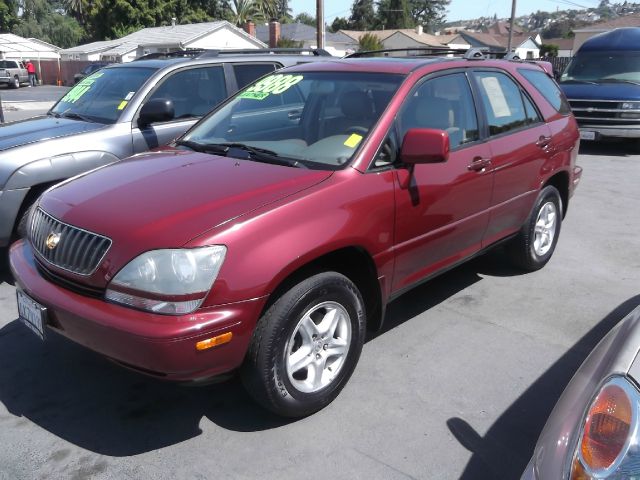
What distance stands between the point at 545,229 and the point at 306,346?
10.0 feet

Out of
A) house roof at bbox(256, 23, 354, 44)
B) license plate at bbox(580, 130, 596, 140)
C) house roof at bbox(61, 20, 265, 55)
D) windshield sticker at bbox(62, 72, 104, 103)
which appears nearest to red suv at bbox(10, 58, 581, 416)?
windshield sticker at bbox(62, 72, 104, 103)

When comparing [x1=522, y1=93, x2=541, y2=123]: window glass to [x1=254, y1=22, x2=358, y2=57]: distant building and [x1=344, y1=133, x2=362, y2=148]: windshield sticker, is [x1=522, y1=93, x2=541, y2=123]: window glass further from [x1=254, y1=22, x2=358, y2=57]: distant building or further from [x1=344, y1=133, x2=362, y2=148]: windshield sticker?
[x1=254, y1=22, x2=358, y2=57]: distant building

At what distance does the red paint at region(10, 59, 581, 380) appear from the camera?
2666 mm

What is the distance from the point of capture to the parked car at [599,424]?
167cm

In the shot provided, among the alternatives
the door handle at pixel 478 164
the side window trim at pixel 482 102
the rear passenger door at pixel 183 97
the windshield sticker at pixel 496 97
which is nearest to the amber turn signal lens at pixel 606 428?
the door handle at pixel 478 164

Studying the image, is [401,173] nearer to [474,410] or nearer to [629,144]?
[474,410]

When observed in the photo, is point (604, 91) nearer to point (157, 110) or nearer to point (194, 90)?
point (194, 90)

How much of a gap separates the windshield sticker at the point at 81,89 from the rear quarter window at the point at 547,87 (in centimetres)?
424

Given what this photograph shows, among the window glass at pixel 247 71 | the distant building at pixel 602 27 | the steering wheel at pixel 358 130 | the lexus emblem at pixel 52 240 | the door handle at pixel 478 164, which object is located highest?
the distant building at pixel 602 27

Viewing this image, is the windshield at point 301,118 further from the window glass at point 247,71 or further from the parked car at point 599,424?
the window glass at point 247,71

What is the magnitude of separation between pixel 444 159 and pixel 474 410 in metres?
1.38

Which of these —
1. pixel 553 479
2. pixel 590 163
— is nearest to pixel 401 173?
pixel 553 479

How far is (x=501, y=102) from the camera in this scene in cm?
458

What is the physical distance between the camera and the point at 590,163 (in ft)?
35.3
